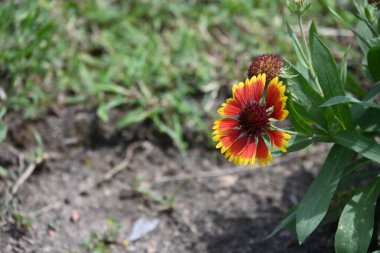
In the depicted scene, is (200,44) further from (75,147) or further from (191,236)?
(191,236)

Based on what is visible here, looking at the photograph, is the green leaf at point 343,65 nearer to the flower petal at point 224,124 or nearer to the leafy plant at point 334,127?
the leafy plant at point 334,127

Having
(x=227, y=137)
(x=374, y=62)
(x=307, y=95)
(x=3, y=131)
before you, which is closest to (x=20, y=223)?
(x=3, y=131)

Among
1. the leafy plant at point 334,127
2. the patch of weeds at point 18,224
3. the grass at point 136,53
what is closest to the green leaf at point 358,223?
the leafy plant at point 334,127

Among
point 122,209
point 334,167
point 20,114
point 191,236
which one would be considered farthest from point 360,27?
point 20,114

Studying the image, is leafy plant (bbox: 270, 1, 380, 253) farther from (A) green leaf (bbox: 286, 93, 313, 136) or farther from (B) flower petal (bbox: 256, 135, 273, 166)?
(B) flower petal (bbox: 256, 135, 273, 166)

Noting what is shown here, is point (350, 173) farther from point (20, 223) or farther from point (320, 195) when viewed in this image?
point (20, 223)
